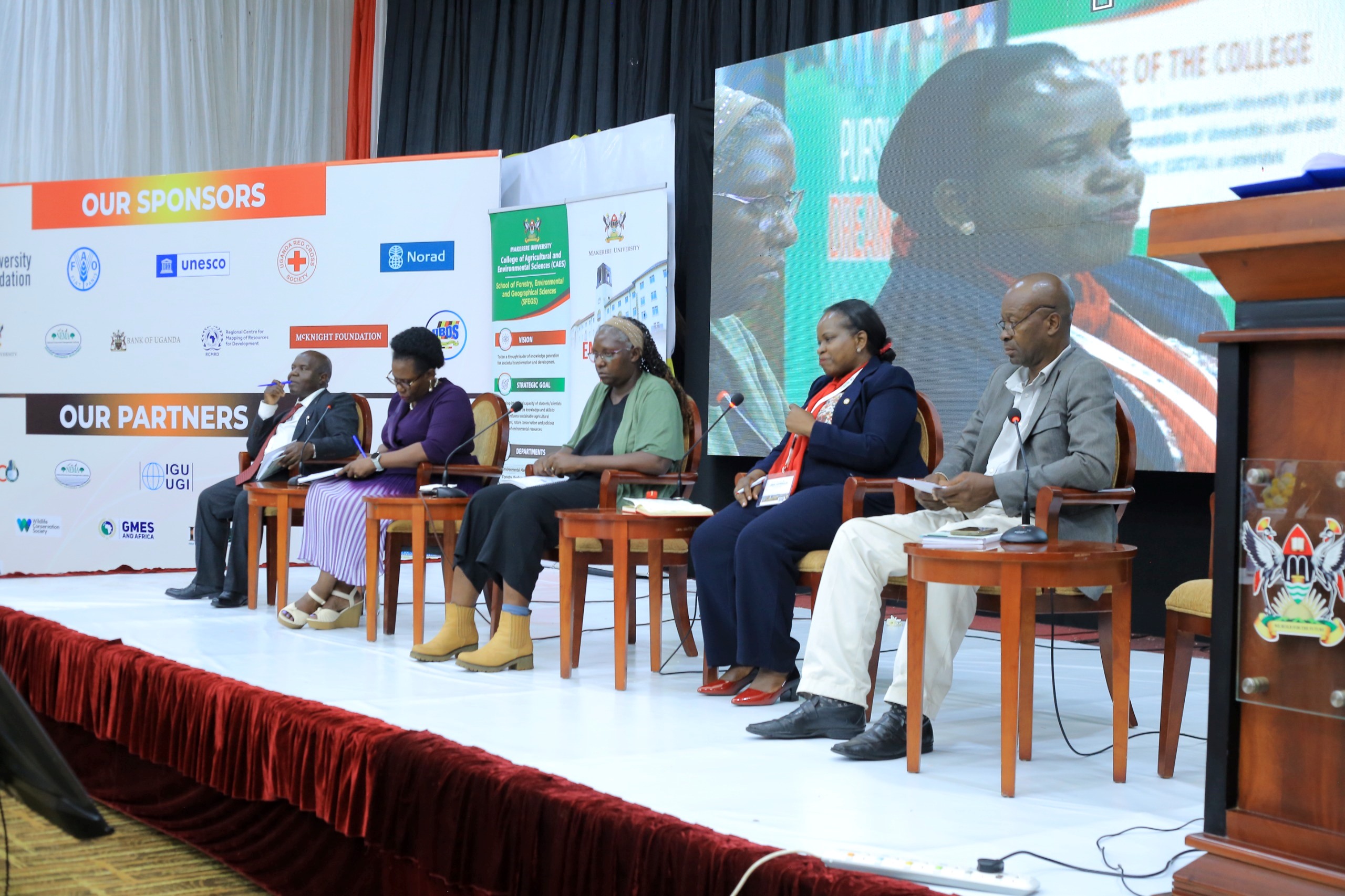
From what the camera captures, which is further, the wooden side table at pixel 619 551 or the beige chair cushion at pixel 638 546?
the beige chair cushion at pixel 638 546

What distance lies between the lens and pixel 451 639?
330cm

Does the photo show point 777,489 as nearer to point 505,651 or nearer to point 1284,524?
point 505,651

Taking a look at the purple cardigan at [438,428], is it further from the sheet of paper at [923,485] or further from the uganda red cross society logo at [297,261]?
the uganda red cross society logo at [297,261]

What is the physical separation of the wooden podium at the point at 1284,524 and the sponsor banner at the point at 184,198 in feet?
19.4

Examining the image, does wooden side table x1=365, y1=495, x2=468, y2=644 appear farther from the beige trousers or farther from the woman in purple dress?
the beige trousers

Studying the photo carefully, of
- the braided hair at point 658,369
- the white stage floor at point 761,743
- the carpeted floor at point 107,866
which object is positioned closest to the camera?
the white stage floor at point 761,743

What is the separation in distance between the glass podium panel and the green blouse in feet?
6.81

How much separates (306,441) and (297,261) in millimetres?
2604

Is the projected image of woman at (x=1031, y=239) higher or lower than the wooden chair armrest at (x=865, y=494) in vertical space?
higher

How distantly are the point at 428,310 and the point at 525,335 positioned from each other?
57cm

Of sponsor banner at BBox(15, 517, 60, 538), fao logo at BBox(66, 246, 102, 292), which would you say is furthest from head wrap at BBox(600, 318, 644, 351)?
sponsor banner at BBox(15, 517, 60, 538)

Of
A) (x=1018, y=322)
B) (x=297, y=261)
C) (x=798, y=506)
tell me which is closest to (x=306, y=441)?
(x=798, y=506)

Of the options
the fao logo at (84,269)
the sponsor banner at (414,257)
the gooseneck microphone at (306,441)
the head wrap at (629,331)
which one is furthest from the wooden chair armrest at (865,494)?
the fao logo at (84,269)

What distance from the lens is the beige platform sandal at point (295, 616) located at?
3.84 m
